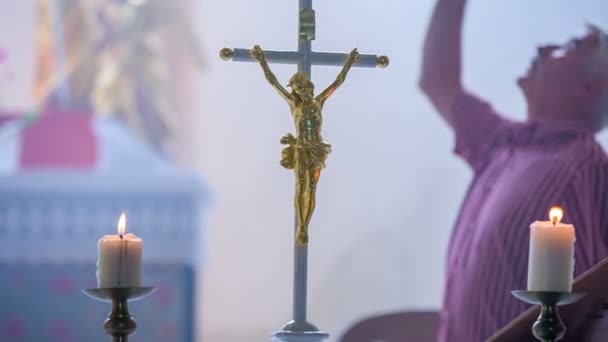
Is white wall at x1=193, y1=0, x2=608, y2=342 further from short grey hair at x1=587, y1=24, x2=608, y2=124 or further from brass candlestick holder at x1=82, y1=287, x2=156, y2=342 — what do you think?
brass candlestick holder at x1=82, y1=287, x2=156, y2=342

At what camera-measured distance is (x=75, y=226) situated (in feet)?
9.50

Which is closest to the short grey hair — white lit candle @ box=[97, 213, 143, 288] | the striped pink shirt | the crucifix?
the striped pink shirt

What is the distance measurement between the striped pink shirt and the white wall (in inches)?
A: 10.6

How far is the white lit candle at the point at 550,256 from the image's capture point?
1.17 m

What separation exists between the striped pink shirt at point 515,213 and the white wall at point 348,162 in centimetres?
27

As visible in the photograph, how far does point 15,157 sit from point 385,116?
2.78 ft

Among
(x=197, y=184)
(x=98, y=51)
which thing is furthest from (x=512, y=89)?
(x=98, y=51)

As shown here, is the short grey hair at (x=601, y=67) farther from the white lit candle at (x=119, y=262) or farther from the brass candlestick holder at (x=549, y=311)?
the white lit candle at (x=119, y=262)

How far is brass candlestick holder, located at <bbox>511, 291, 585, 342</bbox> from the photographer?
113 cm

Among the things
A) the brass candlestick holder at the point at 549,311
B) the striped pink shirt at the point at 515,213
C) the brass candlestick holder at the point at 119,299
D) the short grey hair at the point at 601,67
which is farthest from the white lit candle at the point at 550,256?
the short grey hair at the point at 601,67

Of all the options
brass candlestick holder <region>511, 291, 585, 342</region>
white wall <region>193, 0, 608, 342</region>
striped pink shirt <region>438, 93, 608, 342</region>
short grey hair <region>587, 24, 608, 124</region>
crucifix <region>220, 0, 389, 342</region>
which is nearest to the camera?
brass candlestick holder <region>511, 291, 585, 342</region>

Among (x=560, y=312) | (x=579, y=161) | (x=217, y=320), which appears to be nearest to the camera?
(x=560, y=312)

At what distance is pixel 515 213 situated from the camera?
247 centimetres

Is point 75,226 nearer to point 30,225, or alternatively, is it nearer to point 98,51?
point 30,225
